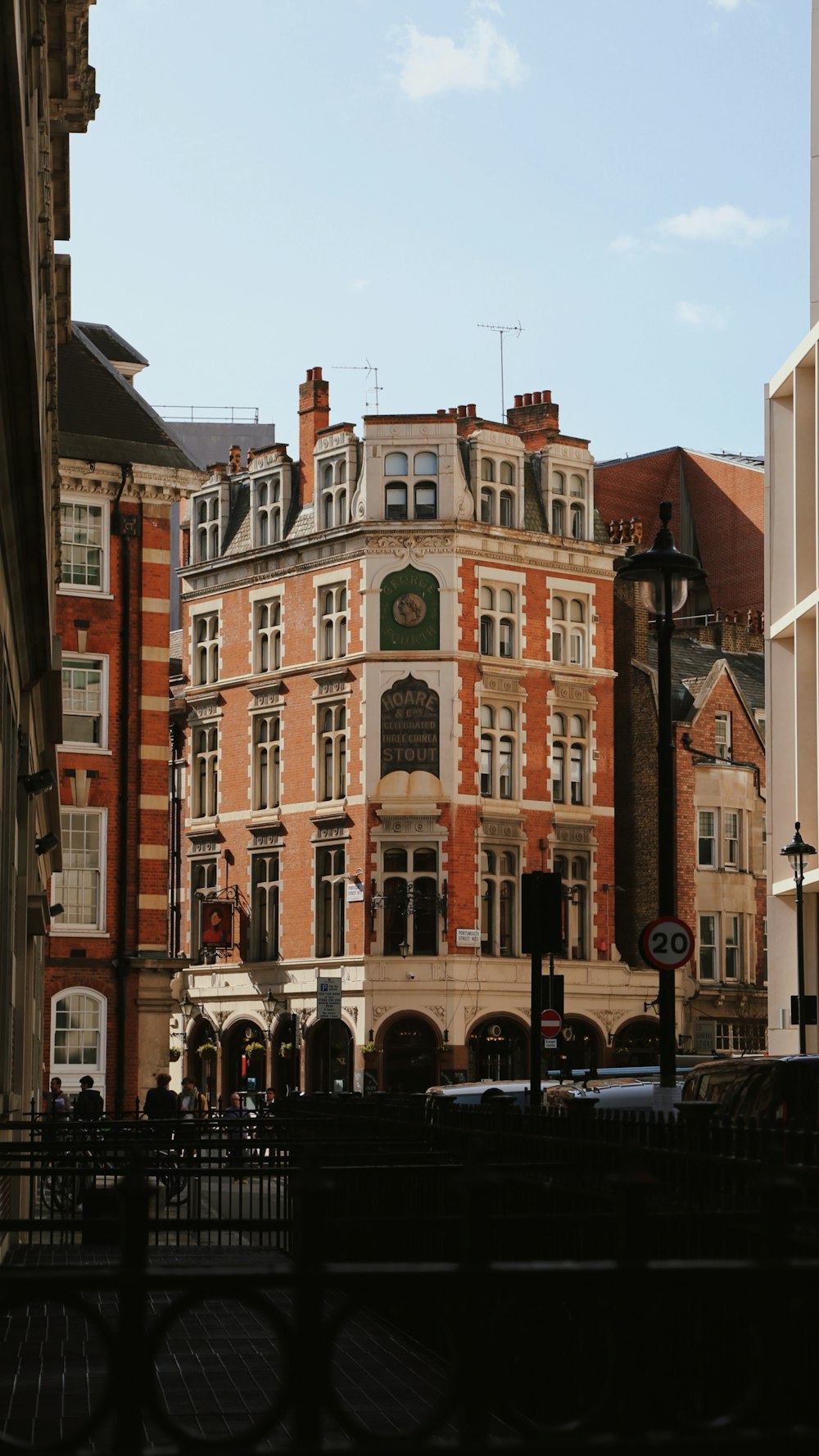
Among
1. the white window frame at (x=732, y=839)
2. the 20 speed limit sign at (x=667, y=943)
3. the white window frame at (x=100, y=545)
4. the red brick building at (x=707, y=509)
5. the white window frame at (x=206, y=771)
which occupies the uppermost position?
the red brick building at (x=707, y=509)

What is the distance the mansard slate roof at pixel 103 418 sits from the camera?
134 ft

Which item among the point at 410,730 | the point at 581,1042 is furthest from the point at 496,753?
the point at 581,1042

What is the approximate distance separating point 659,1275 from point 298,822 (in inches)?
2467

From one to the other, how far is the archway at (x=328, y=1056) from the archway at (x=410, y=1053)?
1.19 meters

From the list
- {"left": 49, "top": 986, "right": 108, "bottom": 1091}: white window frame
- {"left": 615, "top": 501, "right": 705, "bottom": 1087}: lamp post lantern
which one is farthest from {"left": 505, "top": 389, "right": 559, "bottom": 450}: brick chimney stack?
{"left": 615, "top": 501, "right": 705, "bottom": 1087}: lamp post lantern

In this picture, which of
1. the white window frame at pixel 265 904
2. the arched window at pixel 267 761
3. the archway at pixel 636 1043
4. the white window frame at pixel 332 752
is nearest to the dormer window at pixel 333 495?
the white window frame at pixel 332 752

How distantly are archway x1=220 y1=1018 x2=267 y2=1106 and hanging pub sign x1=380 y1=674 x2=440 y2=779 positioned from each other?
9.77 meters

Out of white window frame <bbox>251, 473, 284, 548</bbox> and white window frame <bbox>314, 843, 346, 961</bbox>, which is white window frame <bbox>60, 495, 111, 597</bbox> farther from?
white window frame <bbox>251, 473, 284, 548</bbox>

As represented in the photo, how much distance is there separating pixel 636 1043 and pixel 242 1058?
12.8 m

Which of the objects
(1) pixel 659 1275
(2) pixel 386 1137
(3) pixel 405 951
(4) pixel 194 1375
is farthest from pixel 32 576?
(3) pixel 405 951

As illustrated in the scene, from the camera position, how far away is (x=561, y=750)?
223 ft

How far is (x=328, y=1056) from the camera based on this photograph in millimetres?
63438

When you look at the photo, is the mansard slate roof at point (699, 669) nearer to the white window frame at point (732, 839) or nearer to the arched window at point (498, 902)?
the white window frame at point (732, 839)

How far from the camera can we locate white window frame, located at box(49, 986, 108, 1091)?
41531 mm
